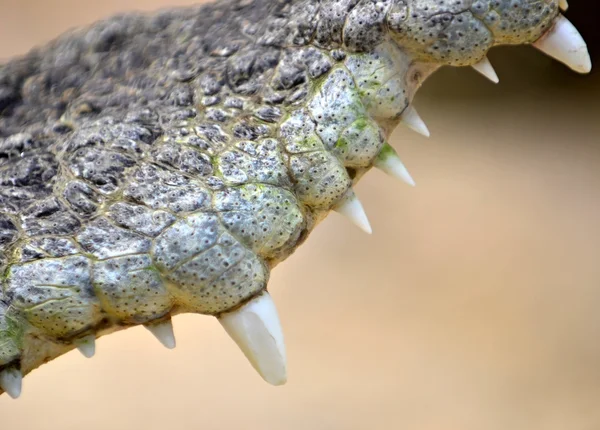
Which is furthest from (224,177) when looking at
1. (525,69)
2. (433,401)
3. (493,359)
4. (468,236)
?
(525,69)

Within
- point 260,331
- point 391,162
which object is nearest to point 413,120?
point 391,162

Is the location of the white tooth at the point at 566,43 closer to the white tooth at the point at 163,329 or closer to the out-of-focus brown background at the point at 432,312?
the white tooth at the point at 163,329

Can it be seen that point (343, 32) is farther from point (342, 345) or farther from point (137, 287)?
point (342, 345)

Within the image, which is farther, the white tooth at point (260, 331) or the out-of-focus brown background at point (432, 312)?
the out-of-focus brown background at point (432, 312)

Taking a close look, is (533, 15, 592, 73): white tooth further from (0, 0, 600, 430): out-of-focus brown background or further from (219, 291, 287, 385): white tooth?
(0, 0, 600, 430): out-of-focus brown background

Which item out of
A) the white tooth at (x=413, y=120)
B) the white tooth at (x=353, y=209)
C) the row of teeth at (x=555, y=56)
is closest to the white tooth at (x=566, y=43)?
the row of teeth at (x=555, y=56)

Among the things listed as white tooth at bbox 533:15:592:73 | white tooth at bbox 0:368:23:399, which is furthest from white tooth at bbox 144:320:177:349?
white tooth at bbox 533:15:592:73
